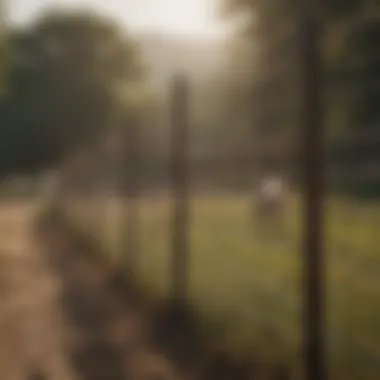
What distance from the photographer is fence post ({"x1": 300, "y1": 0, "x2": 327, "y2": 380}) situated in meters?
3.40

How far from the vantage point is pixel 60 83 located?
369 inches

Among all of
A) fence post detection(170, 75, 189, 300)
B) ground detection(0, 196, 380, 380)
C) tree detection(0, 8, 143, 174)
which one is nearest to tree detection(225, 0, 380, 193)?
ground detection(0, 196, 380, 380)

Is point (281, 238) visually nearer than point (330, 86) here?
No

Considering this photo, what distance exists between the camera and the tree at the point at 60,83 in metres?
8.20

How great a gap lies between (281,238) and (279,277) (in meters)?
0.32

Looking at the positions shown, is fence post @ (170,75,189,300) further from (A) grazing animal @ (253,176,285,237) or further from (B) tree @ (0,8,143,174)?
(B) tree @ (0,8,143,174)

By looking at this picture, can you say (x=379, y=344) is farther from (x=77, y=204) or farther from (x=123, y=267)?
(x=77, y=204)

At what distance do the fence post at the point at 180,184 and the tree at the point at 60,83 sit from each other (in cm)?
205

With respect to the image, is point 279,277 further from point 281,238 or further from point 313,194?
point 313,194

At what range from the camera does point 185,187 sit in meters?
5.77

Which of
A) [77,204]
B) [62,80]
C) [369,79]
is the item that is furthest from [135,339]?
[77,204]

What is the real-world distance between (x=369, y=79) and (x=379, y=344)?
975 mm

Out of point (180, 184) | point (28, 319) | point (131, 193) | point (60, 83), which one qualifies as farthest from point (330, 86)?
point (60, 83)

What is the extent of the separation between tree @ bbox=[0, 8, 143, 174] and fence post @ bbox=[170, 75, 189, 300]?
2045 millimetres
